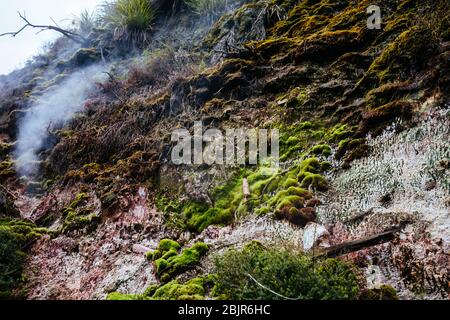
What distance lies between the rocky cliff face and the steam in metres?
0.11

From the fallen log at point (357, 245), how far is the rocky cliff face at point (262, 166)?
0.14ft

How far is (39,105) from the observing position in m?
11.2

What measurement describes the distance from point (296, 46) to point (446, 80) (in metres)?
3.11

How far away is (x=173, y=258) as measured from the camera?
415 cm

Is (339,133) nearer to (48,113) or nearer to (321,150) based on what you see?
(321,150)

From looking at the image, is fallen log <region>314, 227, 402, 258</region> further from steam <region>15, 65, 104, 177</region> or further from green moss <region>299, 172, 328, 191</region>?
steam <region>15, 65, 104, 177</region>

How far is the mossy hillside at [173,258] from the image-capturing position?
155 inches

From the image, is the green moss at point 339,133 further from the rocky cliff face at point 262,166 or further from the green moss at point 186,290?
the green moss at point 186,290

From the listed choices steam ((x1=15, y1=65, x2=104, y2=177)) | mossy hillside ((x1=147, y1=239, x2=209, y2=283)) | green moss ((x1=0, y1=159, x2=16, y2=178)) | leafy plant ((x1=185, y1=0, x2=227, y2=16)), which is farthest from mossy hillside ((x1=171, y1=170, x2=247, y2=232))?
leafy plant ((x1=185, y1=0, x2=227, y2=16))

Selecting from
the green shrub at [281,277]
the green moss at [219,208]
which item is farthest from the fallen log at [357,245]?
the green moss at [219,208]

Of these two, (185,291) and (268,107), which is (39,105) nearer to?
(268,107)

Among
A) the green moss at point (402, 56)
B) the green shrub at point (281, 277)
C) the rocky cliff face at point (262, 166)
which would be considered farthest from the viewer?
the green moss at point (402, 56)

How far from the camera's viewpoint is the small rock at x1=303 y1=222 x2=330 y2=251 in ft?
11.1
